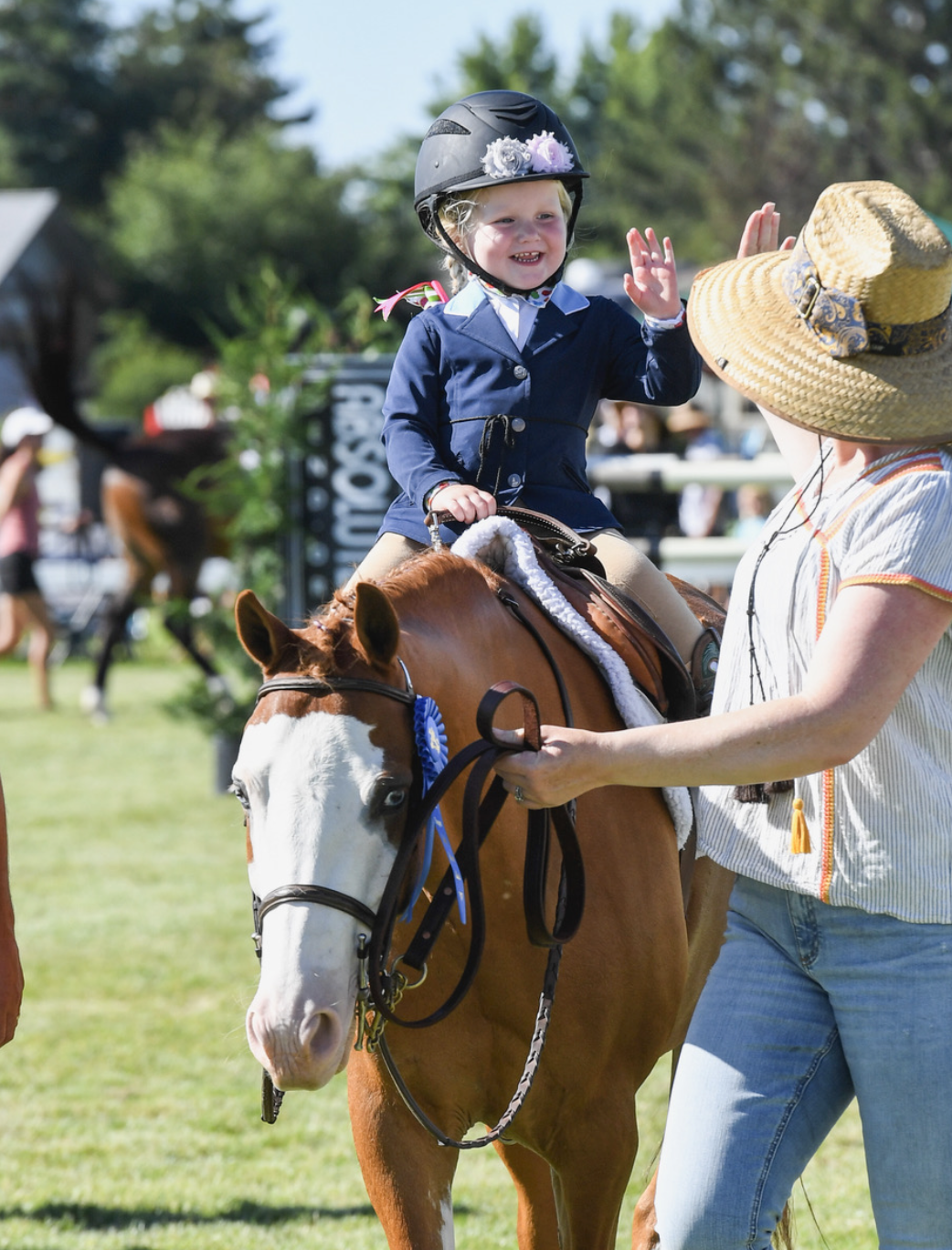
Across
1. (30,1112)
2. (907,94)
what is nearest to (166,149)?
(907,94)

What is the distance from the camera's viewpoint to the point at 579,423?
325 cm

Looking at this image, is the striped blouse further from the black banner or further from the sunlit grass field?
the black banner

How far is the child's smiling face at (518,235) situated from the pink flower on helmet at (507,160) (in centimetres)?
5

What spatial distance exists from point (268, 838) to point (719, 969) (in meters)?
0.74

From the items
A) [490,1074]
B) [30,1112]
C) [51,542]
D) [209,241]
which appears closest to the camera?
[490,1074]

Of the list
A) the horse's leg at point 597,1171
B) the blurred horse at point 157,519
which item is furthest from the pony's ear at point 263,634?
the blurred horse at point 157,519

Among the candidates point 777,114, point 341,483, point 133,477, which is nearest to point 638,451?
point 341,483

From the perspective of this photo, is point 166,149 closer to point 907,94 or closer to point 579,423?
point 907,94

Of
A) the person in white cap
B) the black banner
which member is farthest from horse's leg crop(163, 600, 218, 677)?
the person in white cap

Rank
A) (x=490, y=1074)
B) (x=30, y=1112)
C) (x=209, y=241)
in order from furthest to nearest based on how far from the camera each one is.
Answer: (x=209, y=241)
(x=30, y=1112)
(x=490, y=1074)

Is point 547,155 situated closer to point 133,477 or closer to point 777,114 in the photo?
point 133,477

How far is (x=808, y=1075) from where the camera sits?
2.23 metres

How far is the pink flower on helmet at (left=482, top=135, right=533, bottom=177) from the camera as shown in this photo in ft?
10.2

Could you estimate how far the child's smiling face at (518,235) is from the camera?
10.4ft
